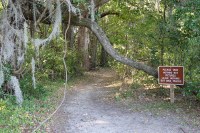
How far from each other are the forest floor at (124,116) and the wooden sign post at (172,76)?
26.7 inches

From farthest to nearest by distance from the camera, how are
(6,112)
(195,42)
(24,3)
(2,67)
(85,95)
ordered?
(85,95), (24,3), (2,67), (195,42), (6,112)

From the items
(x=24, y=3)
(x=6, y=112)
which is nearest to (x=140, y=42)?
(x=24, y=3)

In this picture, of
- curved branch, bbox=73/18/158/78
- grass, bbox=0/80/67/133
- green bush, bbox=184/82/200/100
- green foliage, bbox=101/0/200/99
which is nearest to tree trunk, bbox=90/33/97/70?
green foliage, bbox=101/0/200/99

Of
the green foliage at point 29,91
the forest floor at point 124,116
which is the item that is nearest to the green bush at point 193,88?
the forest floor at point 124,116

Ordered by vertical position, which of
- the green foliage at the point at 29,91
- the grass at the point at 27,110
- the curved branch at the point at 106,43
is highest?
the curved branch at the point at 106,43

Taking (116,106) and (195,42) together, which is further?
(116,106)

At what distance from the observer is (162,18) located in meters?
10.9

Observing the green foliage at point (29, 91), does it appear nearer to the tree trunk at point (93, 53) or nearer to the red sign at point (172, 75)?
the red sign at point (172, 75)

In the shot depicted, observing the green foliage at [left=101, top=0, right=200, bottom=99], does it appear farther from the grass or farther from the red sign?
the grass

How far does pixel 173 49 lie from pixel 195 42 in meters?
2.75

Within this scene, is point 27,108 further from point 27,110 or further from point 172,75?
point 172,75

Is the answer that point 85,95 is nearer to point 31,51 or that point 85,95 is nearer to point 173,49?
point 31,51

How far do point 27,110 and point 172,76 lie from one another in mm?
4642

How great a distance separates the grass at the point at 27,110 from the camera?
21.8 feet
